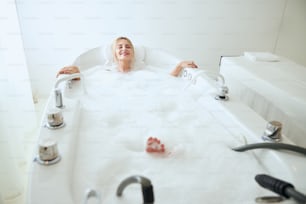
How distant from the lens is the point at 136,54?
200 cm

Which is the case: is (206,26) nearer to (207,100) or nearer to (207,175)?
(207,100)

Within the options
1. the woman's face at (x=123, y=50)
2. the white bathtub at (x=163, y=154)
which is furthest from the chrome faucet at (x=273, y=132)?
the woman's face at (x=123, y=50)

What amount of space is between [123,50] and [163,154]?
0.99 meters

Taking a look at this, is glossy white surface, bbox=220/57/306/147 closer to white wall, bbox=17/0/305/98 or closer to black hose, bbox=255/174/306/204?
black hose, bbox=255/174/306/204

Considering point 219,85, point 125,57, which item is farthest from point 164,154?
point 125,57

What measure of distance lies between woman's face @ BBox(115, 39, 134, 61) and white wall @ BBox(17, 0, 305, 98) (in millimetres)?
637

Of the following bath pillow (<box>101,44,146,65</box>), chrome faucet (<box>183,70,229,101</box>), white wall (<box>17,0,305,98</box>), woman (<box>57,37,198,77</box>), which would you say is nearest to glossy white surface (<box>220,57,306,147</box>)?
chrome faucet (<box>183,70,229,101</box>)

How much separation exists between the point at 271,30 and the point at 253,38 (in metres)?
0.20

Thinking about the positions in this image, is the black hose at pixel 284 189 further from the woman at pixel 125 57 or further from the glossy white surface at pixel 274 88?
the woman at pixel 125 57

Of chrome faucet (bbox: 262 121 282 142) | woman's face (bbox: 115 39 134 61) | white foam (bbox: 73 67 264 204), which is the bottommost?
white foam (bbox: 73 67 264 204)

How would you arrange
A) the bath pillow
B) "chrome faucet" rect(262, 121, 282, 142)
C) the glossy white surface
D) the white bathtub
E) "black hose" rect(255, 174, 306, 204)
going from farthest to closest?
1. the bath pillow
2. the glossy white surface
3. "chrome faucet" rect(262, 121, 282, 142)
4. the white bathtub
5. "black hose" rect(255, 174, 306, 204)

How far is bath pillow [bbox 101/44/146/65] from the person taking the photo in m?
1.96

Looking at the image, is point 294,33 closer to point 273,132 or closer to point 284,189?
point 273,132

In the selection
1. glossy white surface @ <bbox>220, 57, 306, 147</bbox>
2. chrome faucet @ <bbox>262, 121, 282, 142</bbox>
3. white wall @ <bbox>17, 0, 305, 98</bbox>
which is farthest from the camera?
white wall @ <bbox>17, 0, 305, 98</bbox>
